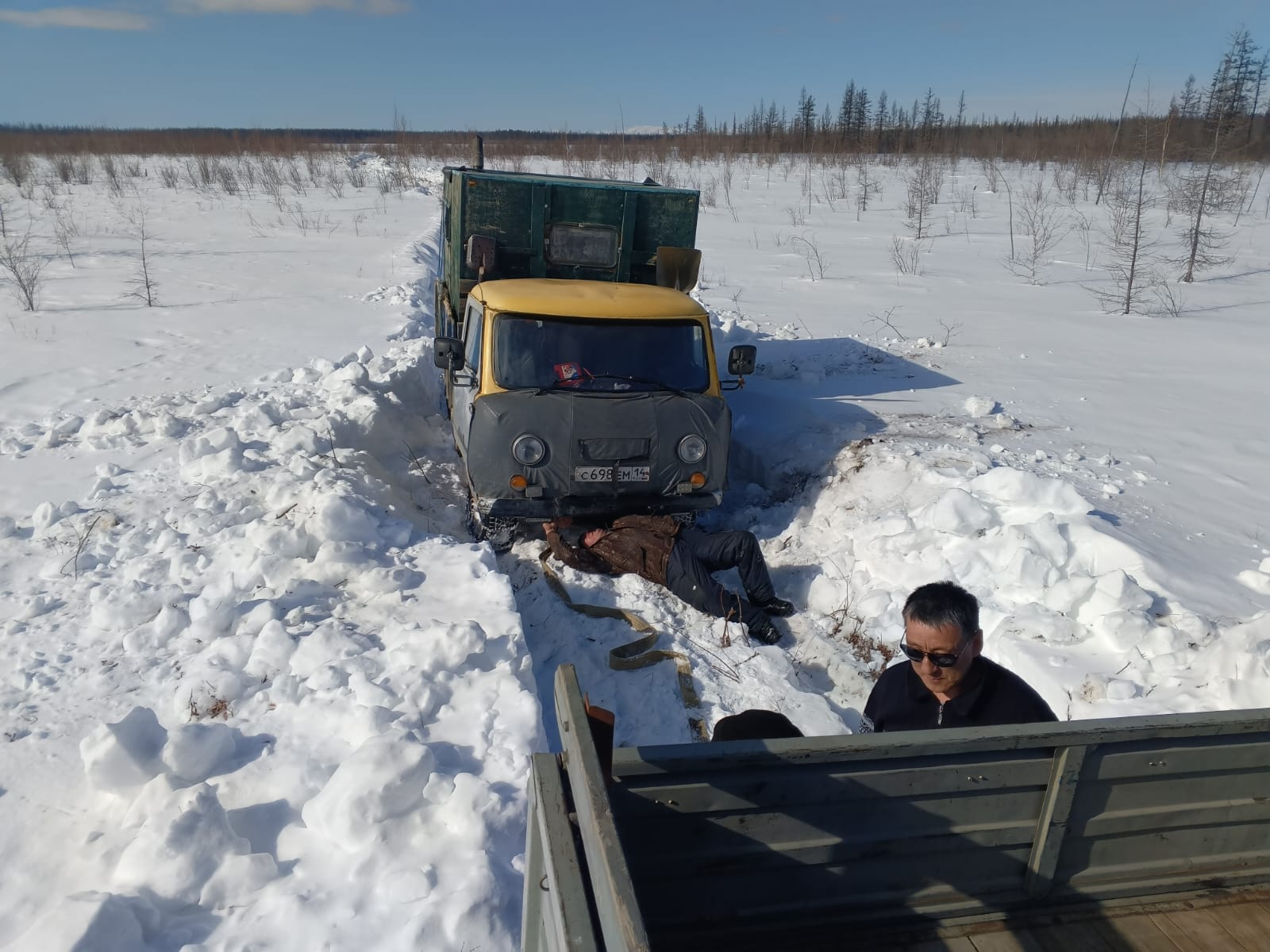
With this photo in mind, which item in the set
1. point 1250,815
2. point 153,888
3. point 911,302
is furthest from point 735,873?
point 911,302

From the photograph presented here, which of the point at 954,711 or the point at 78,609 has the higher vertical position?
the point at 954,711

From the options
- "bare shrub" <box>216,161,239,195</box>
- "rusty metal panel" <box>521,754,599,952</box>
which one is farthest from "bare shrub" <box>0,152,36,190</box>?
"rusty metal panel" <box>521,754,599,952</box>

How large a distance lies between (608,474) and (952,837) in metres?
3.80

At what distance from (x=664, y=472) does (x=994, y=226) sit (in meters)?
20.6

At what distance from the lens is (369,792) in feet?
9.71

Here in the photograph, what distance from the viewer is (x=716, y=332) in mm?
11969

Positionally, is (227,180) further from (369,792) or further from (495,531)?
(369,792)

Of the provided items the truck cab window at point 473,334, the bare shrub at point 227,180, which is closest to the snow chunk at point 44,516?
the truck cab window at point 473,334

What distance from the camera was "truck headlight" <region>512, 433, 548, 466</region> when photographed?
5766 mm

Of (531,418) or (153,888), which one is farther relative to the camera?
(531,418)

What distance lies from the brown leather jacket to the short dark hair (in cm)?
291

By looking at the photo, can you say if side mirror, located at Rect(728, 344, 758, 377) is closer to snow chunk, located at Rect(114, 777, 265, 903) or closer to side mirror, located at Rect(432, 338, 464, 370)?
side mirror, located at Rect(432, 338, 464, 370)

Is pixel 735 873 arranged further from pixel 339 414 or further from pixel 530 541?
pixel 339 414

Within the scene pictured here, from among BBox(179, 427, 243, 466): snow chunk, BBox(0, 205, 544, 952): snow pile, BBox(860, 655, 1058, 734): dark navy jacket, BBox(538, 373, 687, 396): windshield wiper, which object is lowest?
BBox(0, 205, 544, 952): snow pile
